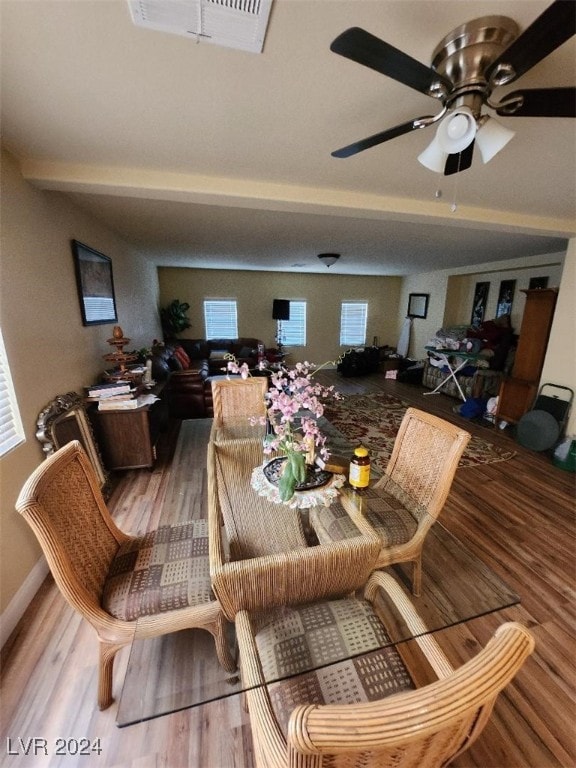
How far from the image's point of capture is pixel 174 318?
19.9 ft

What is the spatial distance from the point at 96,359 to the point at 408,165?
2.85 m

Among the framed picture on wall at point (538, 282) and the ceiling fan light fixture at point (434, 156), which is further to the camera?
the framed picture on wall at point (538, 282)

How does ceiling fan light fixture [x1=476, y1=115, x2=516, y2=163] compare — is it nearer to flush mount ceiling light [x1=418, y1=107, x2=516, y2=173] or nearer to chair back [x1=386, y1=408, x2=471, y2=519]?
flush mount ceiling light [x1=418, y1=107, x2=516, y2=173]

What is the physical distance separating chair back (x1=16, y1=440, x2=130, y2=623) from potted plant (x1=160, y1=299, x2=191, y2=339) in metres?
5.34

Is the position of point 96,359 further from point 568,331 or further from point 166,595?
point 568,331

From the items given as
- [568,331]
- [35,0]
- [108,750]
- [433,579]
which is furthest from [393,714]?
[568,331]

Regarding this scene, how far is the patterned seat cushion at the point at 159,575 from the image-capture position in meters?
1.08

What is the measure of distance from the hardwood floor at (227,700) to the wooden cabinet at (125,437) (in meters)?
0.64

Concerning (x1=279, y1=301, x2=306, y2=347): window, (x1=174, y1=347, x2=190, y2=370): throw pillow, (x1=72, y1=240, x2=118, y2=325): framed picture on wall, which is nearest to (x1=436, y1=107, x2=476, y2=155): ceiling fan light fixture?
(x1=72, y1=240, x2=118, y2=325): framed picture on wall

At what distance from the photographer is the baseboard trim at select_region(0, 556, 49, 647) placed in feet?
4.56

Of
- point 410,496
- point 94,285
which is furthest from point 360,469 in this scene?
point 94,285

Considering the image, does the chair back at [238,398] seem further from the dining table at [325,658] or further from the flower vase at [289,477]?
the flower vase at [289,477]

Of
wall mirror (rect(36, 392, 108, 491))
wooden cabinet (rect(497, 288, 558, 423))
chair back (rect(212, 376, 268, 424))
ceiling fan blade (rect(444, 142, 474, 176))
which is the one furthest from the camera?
wooden cabinet (rect(497, 288, 558, 423))

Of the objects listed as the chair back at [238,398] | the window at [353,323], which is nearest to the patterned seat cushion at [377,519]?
the chair back at [238,398]
